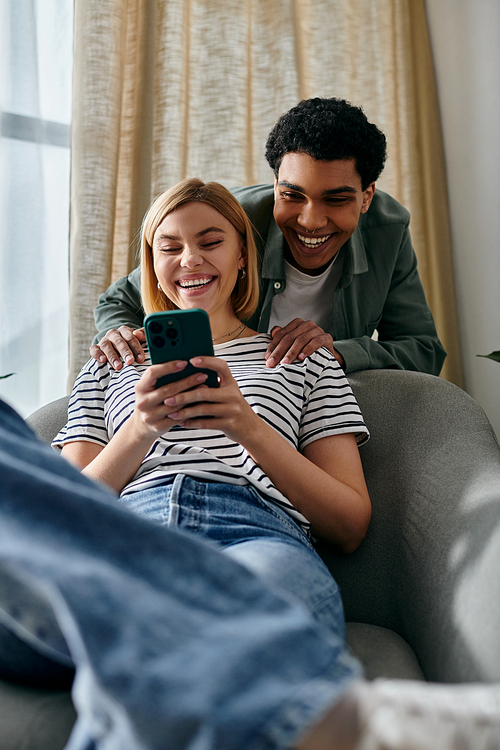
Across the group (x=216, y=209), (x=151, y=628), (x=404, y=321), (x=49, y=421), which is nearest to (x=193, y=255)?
(x=216, y=209)

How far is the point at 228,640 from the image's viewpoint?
427mm

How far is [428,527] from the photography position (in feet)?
2.97

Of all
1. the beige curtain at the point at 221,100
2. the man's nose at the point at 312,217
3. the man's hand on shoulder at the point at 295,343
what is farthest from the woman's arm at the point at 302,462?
the beige curtain at the point at 221,100

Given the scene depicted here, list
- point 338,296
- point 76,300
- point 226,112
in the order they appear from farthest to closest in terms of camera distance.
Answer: point 226,112, point 76,300, point 338,296

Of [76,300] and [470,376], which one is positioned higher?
[76,300]

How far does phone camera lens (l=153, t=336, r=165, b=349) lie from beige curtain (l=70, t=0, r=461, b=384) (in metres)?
1.01

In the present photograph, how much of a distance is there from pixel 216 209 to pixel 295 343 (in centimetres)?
31

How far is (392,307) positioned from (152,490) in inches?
36.8

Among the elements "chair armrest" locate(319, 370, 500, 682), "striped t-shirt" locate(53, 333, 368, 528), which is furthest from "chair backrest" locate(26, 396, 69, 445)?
"chair armrest" locate(319, 370, 500, 682)

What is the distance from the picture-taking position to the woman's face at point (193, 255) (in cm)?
114

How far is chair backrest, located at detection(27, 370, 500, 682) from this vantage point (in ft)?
2.27

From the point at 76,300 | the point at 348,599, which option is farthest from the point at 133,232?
the point at 348,599

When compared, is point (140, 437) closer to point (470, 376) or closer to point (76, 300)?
point (76, 300)

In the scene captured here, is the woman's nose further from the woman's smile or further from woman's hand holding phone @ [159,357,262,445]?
woman's hand holding phone @ [159,357,262,445]
